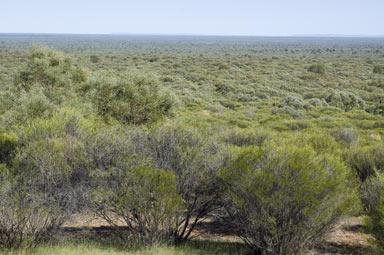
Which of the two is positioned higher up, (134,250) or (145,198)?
(145,198)

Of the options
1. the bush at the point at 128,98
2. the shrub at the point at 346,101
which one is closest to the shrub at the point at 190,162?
the bush at the point at 128,98

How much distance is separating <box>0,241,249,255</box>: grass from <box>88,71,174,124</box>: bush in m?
9.96

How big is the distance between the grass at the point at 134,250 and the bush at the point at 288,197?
87 cm

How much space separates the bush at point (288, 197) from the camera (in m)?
6.38

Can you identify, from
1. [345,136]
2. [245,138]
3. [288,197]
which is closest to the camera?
[288,197]

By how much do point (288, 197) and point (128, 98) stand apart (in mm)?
12407

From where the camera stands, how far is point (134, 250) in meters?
7.08

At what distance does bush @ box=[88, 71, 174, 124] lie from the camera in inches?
663

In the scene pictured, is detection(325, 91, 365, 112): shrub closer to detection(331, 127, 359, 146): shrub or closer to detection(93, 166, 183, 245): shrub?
detection(331, 127, 359, 146): shrub

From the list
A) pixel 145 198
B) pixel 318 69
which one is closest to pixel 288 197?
pixel 145 198

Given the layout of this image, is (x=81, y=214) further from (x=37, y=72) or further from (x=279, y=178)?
(x=37, y=72)

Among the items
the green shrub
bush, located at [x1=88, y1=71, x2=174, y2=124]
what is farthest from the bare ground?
bush, located at [x1=88, y1=71, x2=174, y2=124]

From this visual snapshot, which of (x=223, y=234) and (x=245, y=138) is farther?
(x=245, y=138)

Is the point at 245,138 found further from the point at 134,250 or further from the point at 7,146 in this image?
the point at 7,146
